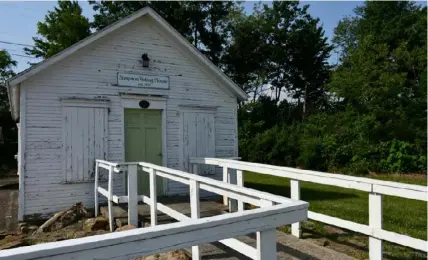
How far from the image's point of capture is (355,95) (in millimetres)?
19656

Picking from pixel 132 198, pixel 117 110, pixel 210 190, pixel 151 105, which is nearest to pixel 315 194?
pixel 151 105

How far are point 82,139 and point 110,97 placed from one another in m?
1.12

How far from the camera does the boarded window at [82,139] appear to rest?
7.70 meters

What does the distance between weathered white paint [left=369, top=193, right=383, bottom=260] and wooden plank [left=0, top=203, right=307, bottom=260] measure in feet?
5.41

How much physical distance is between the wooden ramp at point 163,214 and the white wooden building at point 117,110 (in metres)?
1.02

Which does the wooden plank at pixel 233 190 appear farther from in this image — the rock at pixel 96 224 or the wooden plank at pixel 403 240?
the rock at pixel 96 224

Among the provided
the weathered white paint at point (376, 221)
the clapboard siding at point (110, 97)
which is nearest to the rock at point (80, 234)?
the clapboard siding at point (110, 97)

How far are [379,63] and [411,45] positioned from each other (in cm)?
671

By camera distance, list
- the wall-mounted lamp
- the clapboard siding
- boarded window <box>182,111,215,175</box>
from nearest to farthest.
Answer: the clapboard siding < the wall-mounted lamp < boarded window <box>182,111,215,175</box>

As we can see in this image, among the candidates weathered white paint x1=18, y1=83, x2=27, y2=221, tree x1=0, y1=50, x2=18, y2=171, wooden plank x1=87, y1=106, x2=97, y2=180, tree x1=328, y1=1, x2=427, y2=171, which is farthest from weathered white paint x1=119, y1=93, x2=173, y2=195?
tree x1=0, y1=50, x2=18, y2=171

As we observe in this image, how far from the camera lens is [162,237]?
1.97 m

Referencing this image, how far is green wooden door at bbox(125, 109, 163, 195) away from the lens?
8.48m

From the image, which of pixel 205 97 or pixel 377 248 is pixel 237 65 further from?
pixel 377 248

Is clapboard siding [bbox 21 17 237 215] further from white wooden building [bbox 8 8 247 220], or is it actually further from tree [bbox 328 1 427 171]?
tree [bbox 328 1 427 171]
